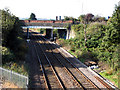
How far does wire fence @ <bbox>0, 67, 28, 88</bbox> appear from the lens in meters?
8.89

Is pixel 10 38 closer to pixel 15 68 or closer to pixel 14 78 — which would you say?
pixel 15 68

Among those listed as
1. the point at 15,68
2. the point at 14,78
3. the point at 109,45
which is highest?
the point at 109,45

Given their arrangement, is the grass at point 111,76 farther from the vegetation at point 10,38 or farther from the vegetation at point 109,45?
the vegetation at point 10,38

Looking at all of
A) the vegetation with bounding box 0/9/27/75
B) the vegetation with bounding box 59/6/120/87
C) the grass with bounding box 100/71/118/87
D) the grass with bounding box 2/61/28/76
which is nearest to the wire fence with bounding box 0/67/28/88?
the grass with bounding box 2/61/28/76

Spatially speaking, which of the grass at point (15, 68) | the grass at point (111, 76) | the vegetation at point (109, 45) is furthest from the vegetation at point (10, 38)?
the grass at point (111, 76)

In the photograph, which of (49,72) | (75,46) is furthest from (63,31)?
(49,72)

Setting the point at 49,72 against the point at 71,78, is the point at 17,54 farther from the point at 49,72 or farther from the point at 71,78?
the point at 71,78

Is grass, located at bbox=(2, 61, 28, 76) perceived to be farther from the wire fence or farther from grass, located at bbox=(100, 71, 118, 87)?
grass, located at bbox=(100, 71, 118, 87)

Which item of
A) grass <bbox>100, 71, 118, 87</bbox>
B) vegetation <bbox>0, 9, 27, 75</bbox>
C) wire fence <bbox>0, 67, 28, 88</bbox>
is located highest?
vegetation <bbox>0, 9, 27, 75</bbox>

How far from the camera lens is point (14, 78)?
9555mm

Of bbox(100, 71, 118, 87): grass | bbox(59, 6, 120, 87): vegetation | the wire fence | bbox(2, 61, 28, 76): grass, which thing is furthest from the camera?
bbox(59, 6, 120, 87): vegetation

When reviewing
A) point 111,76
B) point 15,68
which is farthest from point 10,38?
point 111,76

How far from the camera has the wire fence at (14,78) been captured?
8.89m

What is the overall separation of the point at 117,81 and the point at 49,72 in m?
6.07
